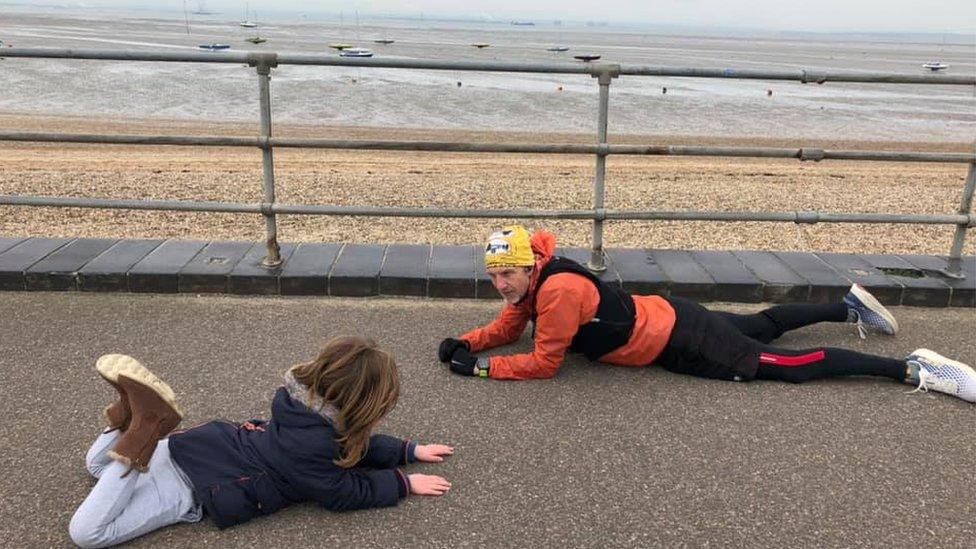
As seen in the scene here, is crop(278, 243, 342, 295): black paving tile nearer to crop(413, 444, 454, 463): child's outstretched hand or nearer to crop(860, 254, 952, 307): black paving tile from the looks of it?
Result: crop(413, 444, 454, 463): child's outstretched hand

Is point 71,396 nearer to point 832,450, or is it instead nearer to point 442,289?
point 442,289

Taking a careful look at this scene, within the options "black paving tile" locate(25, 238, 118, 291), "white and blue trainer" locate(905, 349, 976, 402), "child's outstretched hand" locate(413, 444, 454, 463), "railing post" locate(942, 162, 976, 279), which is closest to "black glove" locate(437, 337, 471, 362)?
"child's outstretched hand" locate(413, 444, 454, 463)

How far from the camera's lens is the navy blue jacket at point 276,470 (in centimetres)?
250

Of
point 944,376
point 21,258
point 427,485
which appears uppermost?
point 21,258

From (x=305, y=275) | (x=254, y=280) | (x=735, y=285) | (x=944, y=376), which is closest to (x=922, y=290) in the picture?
(x=735, y=285)

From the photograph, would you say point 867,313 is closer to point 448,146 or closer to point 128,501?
point 448,146

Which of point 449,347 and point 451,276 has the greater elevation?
point 451,276

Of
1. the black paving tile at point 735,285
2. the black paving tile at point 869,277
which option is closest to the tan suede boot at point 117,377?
the black paving tile at point 735,285

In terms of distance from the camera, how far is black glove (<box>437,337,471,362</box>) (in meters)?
3.64

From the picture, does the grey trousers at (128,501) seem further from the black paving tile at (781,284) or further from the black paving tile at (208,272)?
the black paving tile at (781,284)

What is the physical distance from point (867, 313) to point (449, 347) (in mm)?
2181

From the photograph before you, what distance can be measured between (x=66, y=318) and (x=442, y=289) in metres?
1.92

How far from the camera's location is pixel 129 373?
7.66 feet

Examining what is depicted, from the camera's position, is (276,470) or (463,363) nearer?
(276,470)
